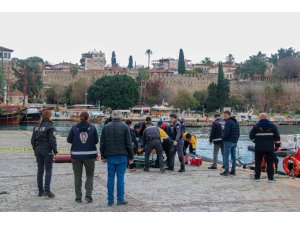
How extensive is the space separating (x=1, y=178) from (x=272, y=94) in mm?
88193

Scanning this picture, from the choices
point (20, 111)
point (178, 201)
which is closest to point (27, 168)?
point (178, 201)

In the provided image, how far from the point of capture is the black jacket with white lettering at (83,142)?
8.09 m

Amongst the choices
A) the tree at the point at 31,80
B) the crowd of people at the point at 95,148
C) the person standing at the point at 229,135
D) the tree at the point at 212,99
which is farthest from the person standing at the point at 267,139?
the tree at the point at 31,80

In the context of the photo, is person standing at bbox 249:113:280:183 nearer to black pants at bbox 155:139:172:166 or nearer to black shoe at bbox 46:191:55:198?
black pants at bbox 155:139:172:166

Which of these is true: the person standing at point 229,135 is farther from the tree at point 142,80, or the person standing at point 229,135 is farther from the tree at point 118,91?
the tree at point 142,80

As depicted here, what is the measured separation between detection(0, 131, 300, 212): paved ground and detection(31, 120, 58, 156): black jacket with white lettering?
0.78 m

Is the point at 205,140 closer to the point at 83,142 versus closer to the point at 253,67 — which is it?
the point at 83,142

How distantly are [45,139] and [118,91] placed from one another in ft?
231

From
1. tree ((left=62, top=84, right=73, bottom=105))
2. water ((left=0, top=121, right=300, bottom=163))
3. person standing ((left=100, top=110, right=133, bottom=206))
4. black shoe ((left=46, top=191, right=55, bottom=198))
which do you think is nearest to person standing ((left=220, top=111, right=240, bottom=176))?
person standing ((left=100, top=110, right=133, bottom=206))

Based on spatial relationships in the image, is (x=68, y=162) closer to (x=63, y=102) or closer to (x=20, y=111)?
(x=20, y=111)

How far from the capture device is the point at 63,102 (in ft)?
320

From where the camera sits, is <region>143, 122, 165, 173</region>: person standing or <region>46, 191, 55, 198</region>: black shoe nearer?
<region>46, 191, 55, 198</region>: black shoe

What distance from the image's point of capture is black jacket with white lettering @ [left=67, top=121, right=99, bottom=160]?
8094 millimetres

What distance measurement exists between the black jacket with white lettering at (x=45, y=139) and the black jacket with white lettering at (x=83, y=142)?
58 centimetres
